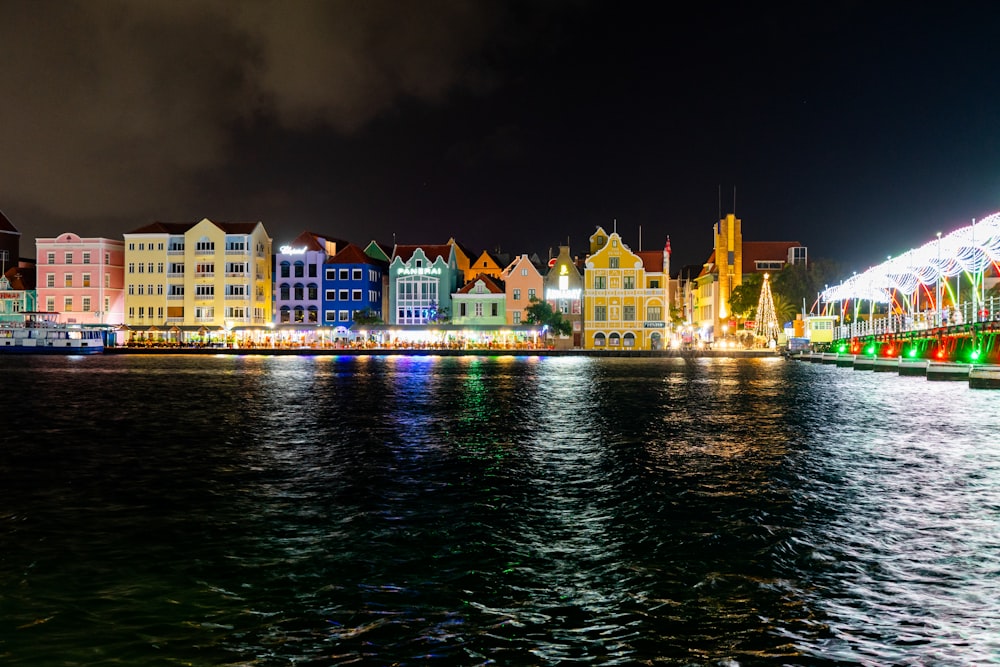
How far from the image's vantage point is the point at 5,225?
141500mm

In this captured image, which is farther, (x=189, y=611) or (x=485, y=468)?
(x=485, y=468)

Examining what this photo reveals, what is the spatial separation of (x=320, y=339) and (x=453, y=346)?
1893 cm

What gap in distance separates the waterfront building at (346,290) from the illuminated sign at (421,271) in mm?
4853

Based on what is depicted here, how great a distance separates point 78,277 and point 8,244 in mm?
29837

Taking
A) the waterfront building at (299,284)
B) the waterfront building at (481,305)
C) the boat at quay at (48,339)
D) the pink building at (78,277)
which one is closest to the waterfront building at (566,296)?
the waterfront building at (481,305)

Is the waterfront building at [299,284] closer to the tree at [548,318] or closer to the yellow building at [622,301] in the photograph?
the tree at [548,318]

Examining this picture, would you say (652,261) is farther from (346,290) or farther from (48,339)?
(48,339)

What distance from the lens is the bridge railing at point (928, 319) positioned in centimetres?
4935

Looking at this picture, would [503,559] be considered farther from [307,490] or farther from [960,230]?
[960,230]

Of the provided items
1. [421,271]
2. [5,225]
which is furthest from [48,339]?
[421,271]

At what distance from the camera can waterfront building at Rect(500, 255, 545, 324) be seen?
114m

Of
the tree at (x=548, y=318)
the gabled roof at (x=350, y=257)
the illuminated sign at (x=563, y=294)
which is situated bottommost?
the tree at (x=548, y=318)

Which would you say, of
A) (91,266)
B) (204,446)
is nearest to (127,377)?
(204,446)

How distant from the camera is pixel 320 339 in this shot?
389 ft
